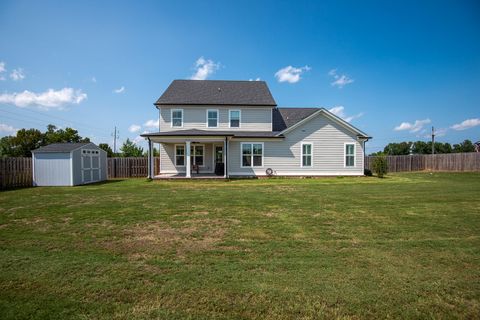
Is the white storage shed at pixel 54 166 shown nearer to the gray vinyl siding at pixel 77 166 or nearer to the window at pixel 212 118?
the gray vinyl siding at pixel 77 166

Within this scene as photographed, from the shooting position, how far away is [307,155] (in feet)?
61.5

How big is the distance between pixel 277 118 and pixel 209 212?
16.7 metres

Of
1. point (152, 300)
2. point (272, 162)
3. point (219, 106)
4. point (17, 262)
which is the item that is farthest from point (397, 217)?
point (219, 106)

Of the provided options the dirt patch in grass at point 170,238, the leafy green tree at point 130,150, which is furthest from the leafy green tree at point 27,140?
the dirt patch in grass at point 170,238

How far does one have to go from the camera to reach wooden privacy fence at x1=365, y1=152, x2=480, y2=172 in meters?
24.2

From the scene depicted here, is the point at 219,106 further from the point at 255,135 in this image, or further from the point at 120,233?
the point at 120,233

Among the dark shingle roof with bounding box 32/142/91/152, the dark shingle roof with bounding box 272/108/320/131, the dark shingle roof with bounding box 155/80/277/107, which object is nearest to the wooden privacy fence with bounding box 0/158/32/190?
the dark shingle roof with bounding box 32/142/91/152

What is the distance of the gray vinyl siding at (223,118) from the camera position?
1964 cm

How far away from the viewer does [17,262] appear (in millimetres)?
3812

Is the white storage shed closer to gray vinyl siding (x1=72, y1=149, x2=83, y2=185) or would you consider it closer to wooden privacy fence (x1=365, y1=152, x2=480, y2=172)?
gray vinyl siding (x1=72, y1=149, x2=83, y2=185)

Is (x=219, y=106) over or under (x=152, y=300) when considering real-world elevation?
over

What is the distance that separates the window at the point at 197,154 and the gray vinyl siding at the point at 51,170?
28.2 feet

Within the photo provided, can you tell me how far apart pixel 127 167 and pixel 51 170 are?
22.1 ft

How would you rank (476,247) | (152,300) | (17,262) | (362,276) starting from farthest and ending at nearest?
(476,247) → (17,262) → (362,276) → (152,300)
